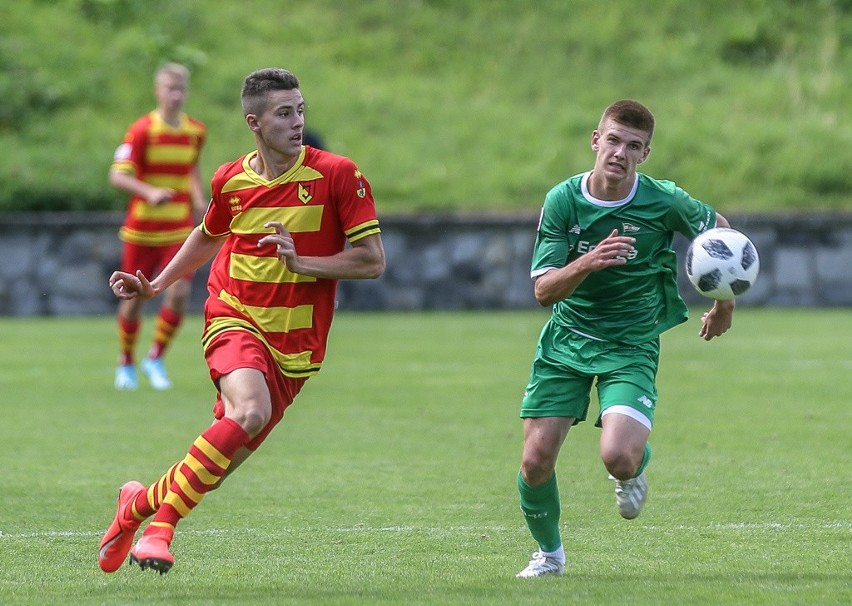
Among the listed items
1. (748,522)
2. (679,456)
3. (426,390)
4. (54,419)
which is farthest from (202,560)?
(426,390)

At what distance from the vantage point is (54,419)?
33.7 ft

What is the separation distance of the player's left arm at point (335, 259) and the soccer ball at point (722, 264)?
46.3 inches

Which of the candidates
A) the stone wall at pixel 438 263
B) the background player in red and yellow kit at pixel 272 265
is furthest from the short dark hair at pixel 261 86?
the stone wall at pixel 438 263

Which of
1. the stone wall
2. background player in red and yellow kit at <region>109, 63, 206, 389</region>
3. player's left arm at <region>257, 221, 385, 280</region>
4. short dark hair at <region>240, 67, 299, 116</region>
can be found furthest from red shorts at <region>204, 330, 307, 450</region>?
the stone wall

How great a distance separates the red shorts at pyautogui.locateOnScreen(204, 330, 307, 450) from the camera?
555cm

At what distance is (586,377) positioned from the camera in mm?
5781

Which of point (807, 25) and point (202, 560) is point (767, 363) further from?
point (807, 25)

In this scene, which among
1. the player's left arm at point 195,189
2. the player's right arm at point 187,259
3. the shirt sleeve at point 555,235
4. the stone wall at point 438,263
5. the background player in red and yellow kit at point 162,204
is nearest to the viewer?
the shirt sleeve at point 555,235

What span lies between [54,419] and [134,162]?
2808mm

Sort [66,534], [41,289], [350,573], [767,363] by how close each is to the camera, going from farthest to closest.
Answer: [41,289], [767,363], [66,534], [350,573]

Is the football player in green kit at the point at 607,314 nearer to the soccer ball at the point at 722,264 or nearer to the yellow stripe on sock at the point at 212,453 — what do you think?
the soccer ball at the point at 722,264

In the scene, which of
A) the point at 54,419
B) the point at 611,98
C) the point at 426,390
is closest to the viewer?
the point at 54,419

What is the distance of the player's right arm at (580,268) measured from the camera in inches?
211

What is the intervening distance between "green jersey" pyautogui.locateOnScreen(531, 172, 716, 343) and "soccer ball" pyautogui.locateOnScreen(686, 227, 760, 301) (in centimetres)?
12
